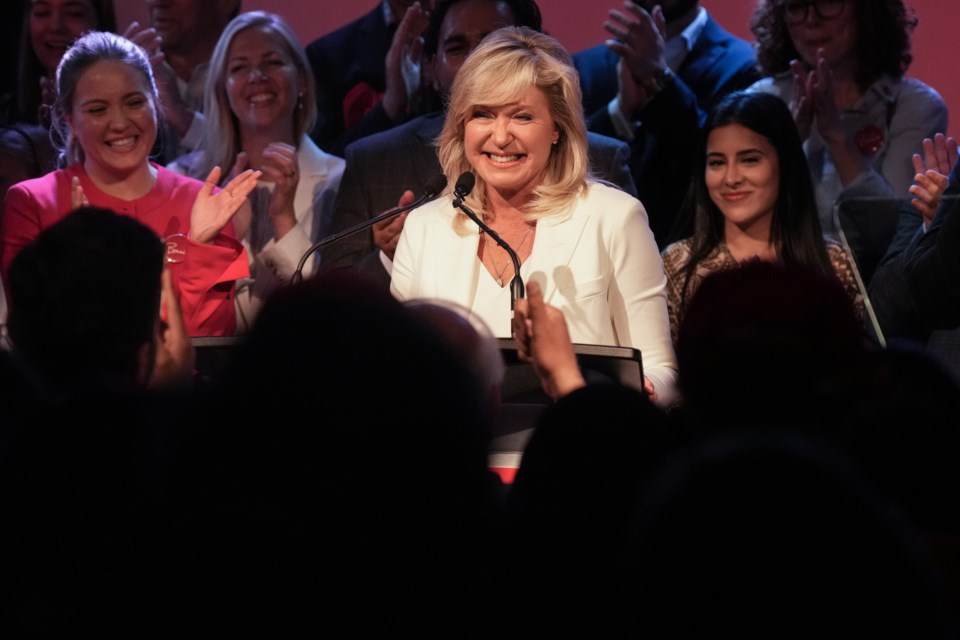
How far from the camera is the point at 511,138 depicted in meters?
2.88

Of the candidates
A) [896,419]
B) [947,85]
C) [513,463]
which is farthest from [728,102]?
[896,419]

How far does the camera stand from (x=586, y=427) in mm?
1266

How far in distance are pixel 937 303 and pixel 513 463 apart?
1.28m

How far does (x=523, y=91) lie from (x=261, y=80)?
1.30 meters

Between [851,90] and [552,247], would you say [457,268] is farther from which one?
[851,90]

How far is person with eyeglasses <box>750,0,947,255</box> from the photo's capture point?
3.78 metres

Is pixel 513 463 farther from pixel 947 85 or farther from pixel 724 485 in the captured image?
pixel 947 85

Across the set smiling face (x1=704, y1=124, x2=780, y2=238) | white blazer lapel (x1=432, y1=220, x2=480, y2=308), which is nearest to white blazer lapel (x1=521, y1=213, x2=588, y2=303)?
white blazer lapel (x1=432, y1=220, x2=480, y2=308)

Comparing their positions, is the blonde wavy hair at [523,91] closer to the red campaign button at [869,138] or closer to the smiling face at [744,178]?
the smiling face at [744,178]

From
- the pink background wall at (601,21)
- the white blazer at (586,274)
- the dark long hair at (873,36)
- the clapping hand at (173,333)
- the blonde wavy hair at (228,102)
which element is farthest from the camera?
the pink background wall at (601,21)

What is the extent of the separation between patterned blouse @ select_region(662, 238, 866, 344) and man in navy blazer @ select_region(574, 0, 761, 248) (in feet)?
1.45

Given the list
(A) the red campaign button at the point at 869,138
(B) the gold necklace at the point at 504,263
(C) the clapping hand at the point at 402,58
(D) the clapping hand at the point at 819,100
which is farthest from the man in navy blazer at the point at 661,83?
(B) the gold necklace at the point at 504,263

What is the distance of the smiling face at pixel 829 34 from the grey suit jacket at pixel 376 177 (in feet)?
2.25

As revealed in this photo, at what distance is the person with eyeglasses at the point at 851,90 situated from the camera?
3775 millimetres
